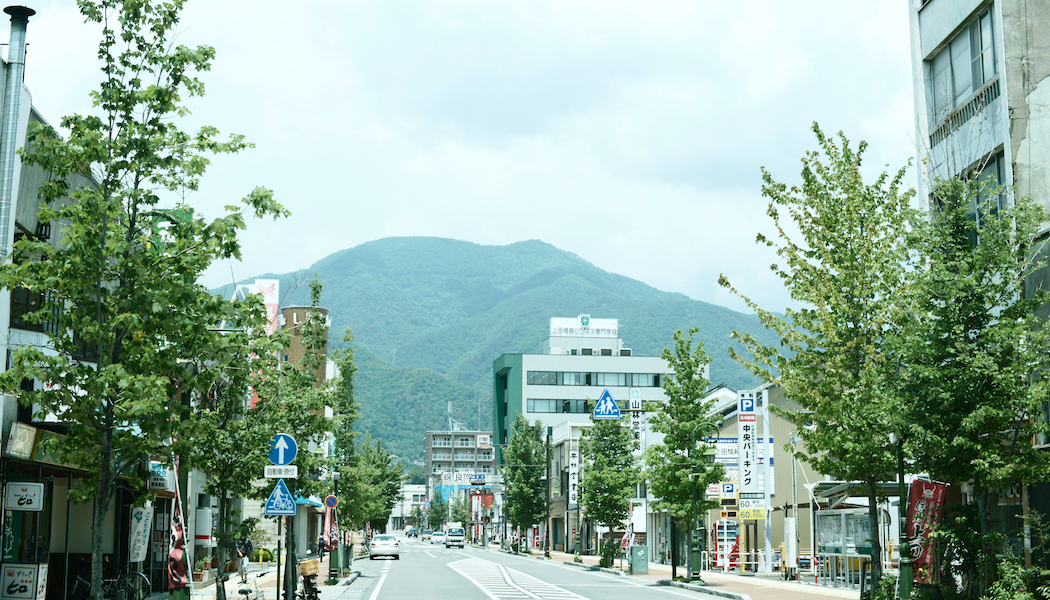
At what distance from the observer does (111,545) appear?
27.2 meters

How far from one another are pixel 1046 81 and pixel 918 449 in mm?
9673

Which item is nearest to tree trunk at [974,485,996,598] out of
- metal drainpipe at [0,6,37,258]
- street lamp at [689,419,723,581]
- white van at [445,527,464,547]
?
metal drainpipe at [0,6,37,258]

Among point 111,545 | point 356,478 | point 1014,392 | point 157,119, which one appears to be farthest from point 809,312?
point 356,478

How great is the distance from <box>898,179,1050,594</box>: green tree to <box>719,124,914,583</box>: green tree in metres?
1.88

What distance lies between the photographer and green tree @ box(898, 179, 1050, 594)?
18.4 meters

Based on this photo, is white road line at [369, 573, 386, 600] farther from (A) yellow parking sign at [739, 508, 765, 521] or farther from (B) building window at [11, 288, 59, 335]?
(A) yellow parking sign at [739, 508, 765, 521]

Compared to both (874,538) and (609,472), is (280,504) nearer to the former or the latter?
(874,538)

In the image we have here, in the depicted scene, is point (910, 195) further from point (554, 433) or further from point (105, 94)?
point (554, 433)

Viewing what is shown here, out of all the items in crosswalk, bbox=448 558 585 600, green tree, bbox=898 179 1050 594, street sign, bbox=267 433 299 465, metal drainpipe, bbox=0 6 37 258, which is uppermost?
metal drainpipe, bbox=0 6 37 258

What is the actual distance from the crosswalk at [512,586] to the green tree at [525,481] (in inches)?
1515

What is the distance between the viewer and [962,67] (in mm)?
26297

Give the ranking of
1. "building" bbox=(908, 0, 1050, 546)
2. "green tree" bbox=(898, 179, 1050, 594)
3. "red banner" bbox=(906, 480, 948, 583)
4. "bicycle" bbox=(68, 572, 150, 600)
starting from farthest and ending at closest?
"bicycle" bbox=(68, 572, 150, 600) → "building" bbox=(908, 0, 1050, 546) → "red banner" bbox=(906, 480, 948, 583) → "green tree" bbox=(898, 179, 1050, 594)

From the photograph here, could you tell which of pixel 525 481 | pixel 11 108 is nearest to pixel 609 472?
pixel 525 481

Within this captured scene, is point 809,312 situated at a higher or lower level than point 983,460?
higher
